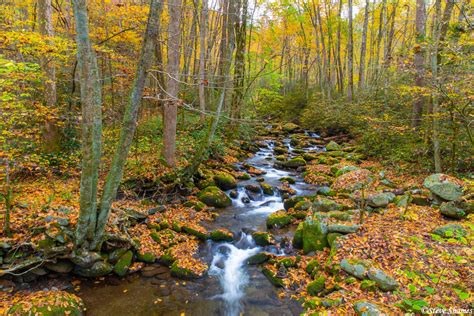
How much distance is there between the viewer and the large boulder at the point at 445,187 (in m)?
6.51

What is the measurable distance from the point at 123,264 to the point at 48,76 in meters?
6.54

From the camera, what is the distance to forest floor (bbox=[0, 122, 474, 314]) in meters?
4.23

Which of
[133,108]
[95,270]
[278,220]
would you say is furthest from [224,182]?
[133,108]

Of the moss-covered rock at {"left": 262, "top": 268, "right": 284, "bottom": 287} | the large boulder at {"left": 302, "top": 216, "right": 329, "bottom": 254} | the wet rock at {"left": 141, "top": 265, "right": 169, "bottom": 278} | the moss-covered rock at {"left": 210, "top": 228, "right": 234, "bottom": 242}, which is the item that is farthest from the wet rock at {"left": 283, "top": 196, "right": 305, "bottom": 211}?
the wet rock at {"left": 141, "top": 265, "right": 169, "bottom": 278}

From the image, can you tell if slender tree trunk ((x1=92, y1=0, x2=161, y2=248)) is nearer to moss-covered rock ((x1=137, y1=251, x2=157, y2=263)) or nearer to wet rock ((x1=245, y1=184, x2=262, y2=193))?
moss-covered rock ((x1=137, y1=251, x2=157, y2=263))

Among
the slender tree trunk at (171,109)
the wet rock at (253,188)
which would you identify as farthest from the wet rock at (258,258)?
the slender tree trunk at (171,109)

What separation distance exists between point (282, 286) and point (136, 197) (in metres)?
5.01

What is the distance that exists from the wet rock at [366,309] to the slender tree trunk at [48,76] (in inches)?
370

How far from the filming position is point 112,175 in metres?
5.11

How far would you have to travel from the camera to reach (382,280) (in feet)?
14.6

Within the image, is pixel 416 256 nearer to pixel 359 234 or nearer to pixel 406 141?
pixel 359 234

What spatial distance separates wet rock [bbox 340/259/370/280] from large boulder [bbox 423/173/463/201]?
3.38 m

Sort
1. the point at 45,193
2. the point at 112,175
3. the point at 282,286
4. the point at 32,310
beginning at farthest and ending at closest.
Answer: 1. the point at 45,193
2. the point at 282,286
3. the point at 112,175
4. the point at 32,310

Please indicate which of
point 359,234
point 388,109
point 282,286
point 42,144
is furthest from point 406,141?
point 42,144
